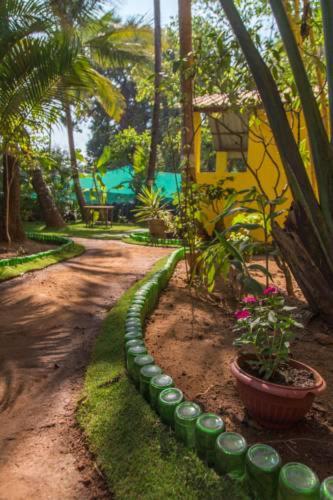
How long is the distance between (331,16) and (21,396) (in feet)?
10.9

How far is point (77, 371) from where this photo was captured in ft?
9.33

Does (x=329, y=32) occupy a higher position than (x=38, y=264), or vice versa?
Result: (x=329, y=32)

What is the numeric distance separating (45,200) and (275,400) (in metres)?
12.0

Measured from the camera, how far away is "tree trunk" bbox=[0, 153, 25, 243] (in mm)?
7645

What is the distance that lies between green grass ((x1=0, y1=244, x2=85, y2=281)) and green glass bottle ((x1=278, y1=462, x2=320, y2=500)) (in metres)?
4.74

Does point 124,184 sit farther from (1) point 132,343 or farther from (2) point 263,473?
(2) point 263,473

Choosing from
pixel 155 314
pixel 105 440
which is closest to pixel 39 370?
pixel 105 440

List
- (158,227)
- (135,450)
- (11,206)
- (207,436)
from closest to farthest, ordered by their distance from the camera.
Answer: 1. (207,436)
2. (135,450)
3. (11,206)
4. (158,227)

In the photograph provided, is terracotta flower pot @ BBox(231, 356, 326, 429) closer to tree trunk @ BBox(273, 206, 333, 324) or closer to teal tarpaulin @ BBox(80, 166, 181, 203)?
tree trunk @ BBox(273, 206, 333, 324)

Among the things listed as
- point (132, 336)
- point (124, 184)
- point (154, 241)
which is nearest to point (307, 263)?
point (132, 336)

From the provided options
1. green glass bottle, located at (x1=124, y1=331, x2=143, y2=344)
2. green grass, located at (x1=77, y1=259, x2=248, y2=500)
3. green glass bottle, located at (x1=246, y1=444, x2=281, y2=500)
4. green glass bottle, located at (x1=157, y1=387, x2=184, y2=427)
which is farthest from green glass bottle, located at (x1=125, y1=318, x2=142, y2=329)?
green glass bottle, located at (x1=246, y1=444, x2=281, y2=500)

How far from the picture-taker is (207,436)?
1.63 metres

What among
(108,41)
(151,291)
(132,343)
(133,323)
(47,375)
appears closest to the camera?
(132,343)

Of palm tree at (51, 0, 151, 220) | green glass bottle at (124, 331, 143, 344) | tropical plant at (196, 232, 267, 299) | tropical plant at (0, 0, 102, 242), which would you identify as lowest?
green glass bottle at (124, 331, 143, 344)
